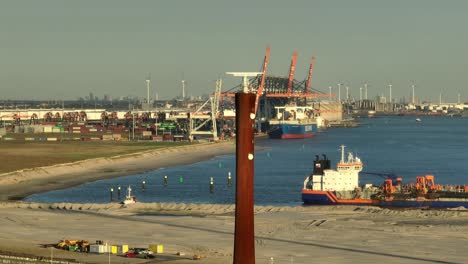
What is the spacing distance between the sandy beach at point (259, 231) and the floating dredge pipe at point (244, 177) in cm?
1422

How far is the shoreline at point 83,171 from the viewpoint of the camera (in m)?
116

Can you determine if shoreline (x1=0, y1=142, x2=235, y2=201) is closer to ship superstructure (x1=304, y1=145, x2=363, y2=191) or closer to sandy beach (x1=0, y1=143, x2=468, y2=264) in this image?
sandy beach (x1=0, y1=143, x2=468, y2=264)

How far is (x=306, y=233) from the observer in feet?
232

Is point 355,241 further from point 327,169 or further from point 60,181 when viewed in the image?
point 60,181

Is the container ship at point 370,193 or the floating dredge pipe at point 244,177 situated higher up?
the floating dredge pipe at point 244,177

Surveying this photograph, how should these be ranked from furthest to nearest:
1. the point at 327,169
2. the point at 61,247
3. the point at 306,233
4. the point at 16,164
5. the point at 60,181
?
1. the point at 16,164
2. the point at 60,181
3. the point at 327,169
4. the point at 306,233
5. the point at 61,247

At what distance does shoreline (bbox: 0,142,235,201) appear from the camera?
11594 cm

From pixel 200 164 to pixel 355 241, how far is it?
102994mm

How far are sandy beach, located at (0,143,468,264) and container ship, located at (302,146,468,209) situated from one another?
11.1 feet

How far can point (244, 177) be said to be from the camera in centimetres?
4094

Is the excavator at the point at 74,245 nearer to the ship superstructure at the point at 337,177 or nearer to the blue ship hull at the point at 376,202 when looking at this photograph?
the blue ship hull at the point at 376,202

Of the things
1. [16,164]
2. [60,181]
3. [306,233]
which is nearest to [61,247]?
[306,233]

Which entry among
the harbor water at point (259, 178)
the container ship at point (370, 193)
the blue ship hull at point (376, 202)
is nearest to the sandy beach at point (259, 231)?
the blue ship hull at point (376, 202)

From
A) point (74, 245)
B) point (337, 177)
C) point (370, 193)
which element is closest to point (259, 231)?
point (74, 245)
